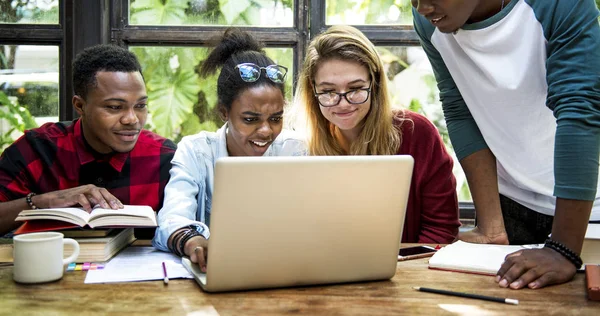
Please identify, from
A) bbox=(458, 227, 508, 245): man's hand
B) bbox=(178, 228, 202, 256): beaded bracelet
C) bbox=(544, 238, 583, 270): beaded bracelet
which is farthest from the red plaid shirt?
bbox=(544, 238, 583, 270): beaded bracelet

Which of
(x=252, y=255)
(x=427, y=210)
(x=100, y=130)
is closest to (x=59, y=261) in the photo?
(x=252, y=255)

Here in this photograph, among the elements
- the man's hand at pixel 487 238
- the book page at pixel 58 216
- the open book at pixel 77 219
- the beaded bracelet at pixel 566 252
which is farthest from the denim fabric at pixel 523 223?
the book page at pixel 58 216

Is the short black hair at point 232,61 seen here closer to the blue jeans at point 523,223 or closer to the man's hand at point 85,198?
the man's hand at point 85,198

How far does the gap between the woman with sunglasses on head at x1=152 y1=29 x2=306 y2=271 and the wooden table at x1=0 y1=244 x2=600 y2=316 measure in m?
0.61

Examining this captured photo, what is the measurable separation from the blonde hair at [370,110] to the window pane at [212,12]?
0.64m

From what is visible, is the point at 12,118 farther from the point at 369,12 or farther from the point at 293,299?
the point at 293,299

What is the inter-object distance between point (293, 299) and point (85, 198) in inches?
30.9

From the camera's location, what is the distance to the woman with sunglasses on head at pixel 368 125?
2.00m

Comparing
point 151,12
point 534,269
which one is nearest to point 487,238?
point 534,269

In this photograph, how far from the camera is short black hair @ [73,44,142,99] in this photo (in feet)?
6.87

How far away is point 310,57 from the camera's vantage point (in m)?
2.09

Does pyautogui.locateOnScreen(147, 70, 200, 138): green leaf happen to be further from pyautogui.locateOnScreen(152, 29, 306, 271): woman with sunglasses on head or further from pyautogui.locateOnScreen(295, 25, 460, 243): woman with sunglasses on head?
pyautogui.locateOnScreen(295, 25, 460, 243): woman with sunglasses on head

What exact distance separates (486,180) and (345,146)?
50 centimetres

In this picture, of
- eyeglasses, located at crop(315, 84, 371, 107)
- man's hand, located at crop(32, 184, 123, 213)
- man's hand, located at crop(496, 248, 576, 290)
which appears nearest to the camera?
man's hand, located at crop(496, 248, 576, 290)
